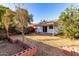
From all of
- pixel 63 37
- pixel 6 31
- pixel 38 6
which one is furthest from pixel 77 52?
pixel 6 31

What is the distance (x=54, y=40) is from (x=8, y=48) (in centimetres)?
97

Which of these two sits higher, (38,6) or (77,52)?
(38,6)

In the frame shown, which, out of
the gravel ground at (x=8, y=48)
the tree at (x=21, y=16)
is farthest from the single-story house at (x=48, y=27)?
the gravel ground at (x=8, y=48)

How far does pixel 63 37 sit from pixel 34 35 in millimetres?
615

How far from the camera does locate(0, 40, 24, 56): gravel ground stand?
16.6 feet

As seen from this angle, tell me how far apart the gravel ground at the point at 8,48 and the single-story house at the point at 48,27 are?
546 mm

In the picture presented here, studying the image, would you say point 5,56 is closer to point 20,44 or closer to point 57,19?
point 20,44

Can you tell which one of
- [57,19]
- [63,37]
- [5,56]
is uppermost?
[57,19]

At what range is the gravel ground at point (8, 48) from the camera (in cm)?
506

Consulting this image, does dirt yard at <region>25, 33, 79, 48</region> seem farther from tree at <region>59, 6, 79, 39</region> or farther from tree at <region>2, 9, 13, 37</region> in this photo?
tree at <region>2, 9, 13, 37</region>

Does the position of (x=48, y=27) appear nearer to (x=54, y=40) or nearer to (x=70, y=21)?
(x=54, y=40)

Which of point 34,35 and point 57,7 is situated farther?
point 34,35

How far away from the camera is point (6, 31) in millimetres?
5254

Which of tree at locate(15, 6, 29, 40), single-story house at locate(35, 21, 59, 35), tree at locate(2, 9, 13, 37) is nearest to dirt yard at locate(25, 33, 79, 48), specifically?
single-story house at locate(35, 21, 59, 35)
